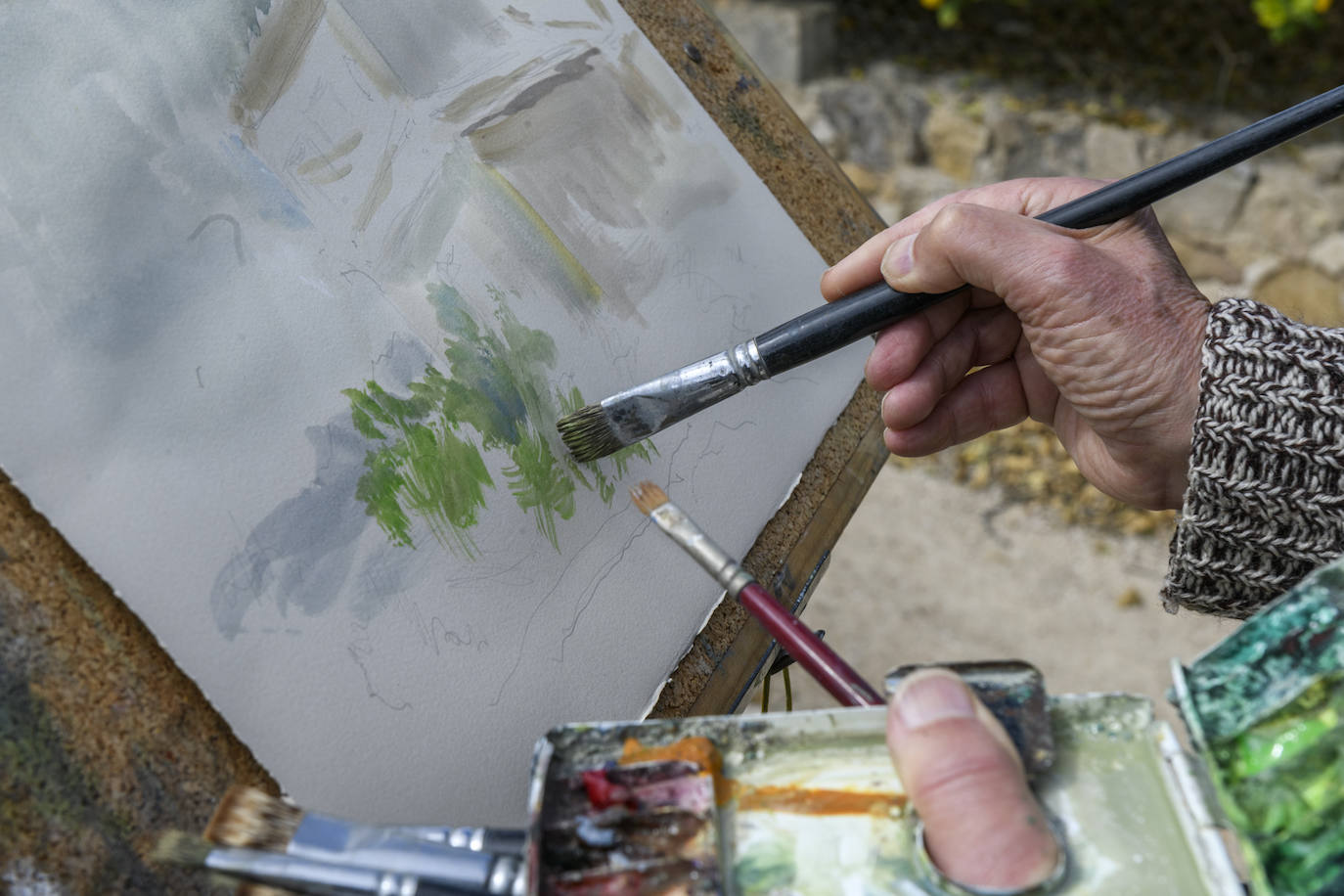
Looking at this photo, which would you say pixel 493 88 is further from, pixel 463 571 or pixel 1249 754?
pixel 1249 754

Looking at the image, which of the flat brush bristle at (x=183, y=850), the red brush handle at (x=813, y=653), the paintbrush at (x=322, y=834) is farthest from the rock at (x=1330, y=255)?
the flat brush bristle at (x=183, y=850)

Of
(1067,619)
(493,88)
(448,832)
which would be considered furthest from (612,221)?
(1067,619)

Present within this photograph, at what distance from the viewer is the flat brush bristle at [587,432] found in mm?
1022

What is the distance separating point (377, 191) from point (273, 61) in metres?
0.14

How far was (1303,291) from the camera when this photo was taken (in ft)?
9.32

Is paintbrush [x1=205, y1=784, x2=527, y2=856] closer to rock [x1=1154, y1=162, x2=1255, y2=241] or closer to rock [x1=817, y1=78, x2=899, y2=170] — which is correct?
rock [x1=1154, y1=162, x2=1255, y2=241]

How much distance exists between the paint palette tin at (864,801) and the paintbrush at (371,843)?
3cm

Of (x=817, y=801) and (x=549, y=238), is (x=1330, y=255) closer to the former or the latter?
(x=549, y=238)

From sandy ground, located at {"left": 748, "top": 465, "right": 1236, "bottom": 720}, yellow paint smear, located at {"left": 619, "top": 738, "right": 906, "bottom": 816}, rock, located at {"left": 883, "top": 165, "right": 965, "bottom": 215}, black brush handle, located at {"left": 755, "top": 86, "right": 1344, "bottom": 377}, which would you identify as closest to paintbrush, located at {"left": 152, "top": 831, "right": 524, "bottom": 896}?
yellow paint smear, located at {"left": 619, "top": 738, "right": 906, "bottom": 816}

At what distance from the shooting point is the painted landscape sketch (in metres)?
0.78

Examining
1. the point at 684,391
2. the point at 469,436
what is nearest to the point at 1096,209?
the point at 684,391

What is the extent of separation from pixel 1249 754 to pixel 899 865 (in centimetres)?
21

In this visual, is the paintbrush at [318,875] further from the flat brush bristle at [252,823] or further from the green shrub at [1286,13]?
the green shrub at [1286,13]

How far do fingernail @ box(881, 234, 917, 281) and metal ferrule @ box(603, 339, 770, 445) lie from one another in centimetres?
17
